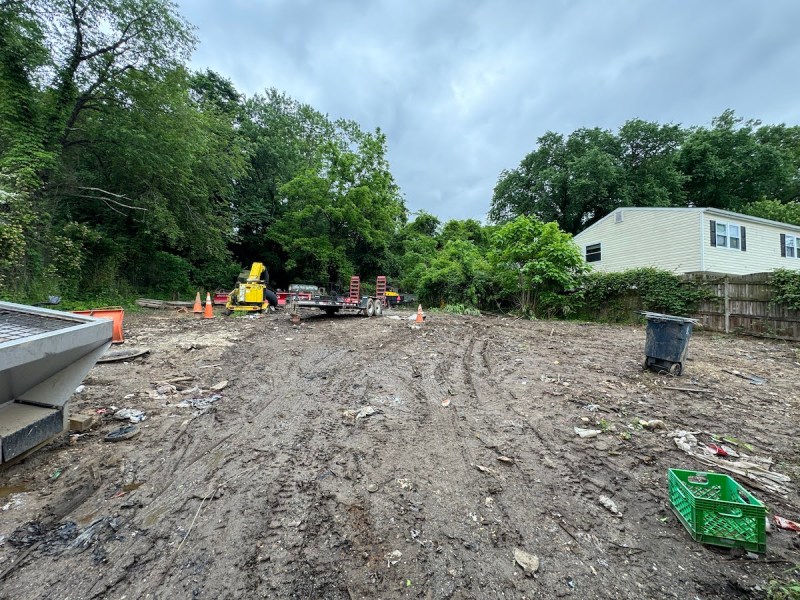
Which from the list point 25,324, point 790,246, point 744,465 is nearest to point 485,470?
point 744,465

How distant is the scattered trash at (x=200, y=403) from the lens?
3805mm

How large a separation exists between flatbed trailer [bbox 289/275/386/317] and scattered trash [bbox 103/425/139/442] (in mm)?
7428

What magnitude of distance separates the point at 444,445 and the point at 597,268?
62.6 feet

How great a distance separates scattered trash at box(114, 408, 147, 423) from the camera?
3416 mm

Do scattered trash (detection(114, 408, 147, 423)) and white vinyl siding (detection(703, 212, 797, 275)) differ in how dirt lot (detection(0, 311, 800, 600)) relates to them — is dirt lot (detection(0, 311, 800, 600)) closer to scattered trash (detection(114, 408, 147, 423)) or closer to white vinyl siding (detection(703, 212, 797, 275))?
scattered trash (detection(114, 408, 147, 423))

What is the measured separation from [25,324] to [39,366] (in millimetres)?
505

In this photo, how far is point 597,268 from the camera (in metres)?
18.5

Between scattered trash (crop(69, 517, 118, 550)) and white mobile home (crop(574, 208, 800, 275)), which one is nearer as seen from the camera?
scattered trash (crop(69, 517, 118, 550))

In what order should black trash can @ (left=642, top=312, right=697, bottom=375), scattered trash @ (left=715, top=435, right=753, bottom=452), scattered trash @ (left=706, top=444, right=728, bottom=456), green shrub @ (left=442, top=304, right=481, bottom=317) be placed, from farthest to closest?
1. green shrub @ (left=442, top=304, right=481, bottom=317)
2. black trash can @ (left=642, top=312, right=697, bottom=375)
3. scattered trash @ (left=715, top=435, right=753, bottom=452)
4. scattered trash @ (left=706, top=444, right=728, bottom=456)

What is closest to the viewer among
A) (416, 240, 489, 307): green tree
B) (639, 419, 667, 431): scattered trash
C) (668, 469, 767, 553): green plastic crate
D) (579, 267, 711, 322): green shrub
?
(668, 469, 767, 553): green plastic crate

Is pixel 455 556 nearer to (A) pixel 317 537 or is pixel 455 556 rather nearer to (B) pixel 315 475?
(A) pixel 317 537

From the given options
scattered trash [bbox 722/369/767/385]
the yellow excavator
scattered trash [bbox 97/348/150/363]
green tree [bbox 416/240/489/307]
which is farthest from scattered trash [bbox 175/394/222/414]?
green tree [bbox 416/240/489/307]

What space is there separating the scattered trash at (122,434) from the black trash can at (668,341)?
679cm

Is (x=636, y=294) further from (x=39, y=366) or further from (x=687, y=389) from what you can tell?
(x=39, y=366)
